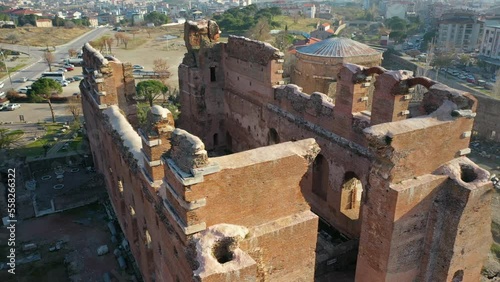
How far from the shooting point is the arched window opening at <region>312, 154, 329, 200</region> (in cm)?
1860

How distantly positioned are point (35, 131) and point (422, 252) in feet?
110

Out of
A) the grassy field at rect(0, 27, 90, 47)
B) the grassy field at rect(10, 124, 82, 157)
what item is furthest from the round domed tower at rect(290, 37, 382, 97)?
the grassy field at rect(0, 27, 90, 47)

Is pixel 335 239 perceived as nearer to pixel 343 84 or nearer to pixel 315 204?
pixel 315 204

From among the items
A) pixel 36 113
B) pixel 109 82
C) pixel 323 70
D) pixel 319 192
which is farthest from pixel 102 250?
pixel 36 113

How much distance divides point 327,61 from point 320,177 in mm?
11929

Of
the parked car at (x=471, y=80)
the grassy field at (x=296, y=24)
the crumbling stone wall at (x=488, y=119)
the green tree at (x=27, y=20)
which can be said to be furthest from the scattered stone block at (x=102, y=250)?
the green tree at (x=27, y=20)

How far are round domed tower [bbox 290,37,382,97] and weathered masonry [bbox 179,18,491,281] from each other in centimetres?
690

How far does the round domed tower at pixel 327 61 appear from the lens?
28.2 m

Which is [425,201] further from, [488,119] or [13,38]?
[13,38]

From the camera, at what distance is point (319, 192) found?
1930cm

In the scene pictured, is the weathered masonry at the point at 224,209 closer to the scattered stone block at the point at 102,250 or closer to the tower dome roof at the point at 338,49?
the scattered stone block at the point at 102,250

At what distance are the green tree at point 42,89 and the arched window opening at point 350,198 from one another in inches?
1471

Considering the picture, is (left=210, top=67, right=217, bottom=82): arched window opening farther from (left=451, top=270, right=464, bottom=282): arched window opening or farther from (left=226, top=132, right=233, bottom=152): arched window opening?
(left=451, top=270, right=464, bottom=282): arched window opening

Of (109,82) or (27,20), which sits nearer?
(109,82)
